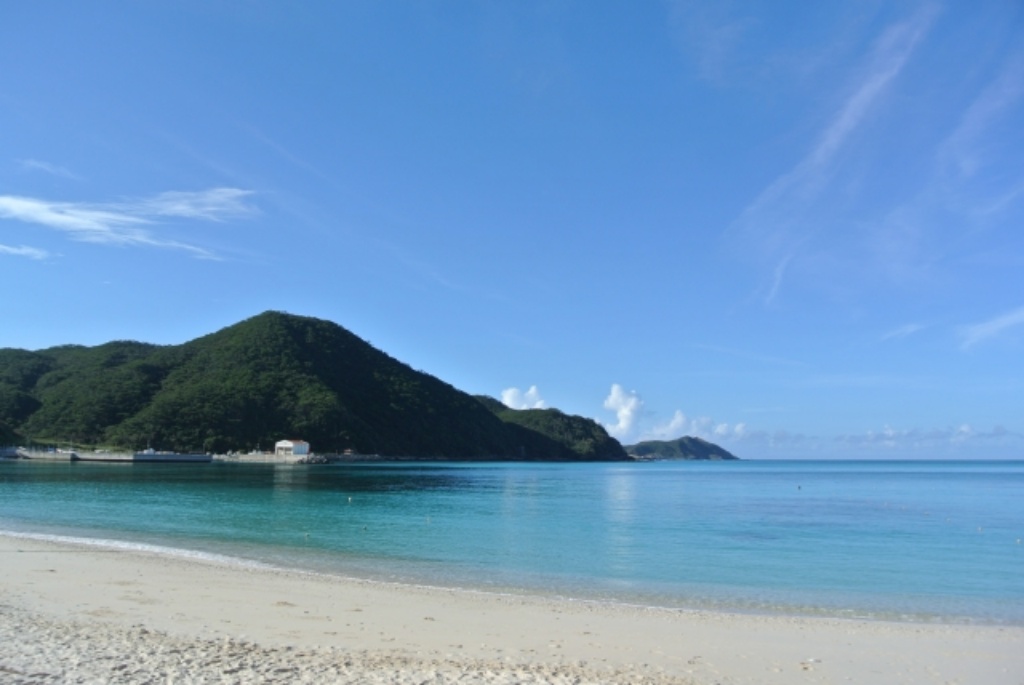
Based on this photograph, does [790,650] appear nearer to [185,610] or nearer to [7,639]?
[185,610]

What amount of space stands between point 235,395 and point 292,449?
62.4 ft

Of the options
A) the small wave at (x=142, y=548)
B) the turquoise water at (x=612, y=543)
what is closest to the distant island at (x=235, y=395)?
the turquoise water at (x=612, y=543)

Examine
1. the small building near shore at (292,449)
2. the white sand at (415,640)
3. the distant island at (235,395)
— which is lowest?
the white sand at (415,640)

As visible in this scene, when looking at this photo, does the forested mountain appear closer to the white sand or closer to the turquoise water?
the turquoise water

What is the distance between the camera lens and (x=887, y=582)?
19578 millimetres

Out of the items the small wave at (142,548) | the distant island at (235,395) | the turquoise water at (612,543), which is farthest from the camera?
the distant island at (235,395)

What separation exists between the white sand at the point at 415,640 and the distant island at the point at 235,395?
11859 cm

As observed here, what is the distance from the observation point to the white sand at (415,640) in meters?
9.08

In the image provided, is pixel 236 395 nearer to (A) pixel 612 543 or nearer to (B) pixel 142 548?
(B) pixel 142 548

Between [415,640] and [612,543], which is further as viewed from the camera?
[612,543]

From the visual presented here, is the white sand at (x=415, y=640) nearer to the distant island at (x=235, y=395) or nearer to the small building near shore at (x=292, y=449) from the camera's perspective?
the small building near shore at (x=292, y=449)

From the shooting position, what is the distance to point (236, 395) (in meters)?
138

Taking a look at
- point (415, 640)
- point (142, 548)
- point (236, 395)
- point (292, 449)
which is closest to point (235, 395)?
point (236, 395)

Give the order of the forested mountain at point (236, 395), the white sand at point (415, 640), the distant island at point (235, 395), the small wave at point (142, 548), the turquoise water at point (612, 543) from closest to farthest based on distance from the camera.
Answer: the white sand at point (415, 640), the turquoise water at point (612, 543), the small wave at point (142, 548), the distant island at point (235, 395), the forested mountain at point (236, 395)
